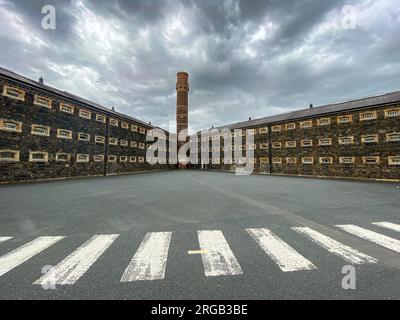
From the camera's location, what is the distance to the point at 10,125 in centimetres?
1559

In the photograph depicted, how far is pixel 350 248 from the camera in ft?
12.0

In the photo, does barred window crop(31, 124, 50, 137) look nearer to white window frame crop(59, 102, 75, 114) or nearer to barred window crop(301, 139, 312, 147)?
white window frame crop(59, 102, 75, 114)

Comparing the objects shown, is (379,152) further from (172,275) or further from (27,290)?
(27,290)

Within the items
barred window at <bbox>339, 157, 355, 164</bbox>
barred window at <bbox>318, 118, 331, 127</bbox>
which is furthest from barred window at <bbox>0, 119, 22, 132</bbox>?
barred window at <bbox>339, 157, 355, 164</bbox>

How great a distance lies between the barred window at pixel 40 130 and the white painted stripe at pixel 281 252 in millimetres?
21765

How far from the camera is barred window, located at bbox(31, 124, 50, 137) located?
676 inches

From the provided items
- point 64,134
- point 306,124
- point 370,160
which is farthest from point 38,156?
point 370,160

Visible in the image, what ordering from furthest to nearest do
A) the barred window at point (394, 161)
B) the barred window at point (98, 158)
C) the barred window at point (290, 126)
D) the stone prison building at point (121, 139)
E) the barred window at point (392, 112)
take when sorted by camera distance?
the barred window at point (290, 126)
the barred window at point (98, 158)
the barred window at point (392, 112)
the barred window at point (394, 161)
the stone prison building at point (121, 139)

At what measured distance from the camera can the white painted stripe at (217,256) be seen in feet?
9.48

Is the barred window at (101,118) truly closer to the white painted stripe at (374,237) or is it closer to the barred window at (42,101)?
the barred window at (42,101)

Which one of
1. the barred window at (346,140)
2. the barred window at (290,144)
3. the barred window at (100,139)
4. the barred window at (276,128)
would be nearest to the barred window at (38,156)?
the barred window at (100,139)
